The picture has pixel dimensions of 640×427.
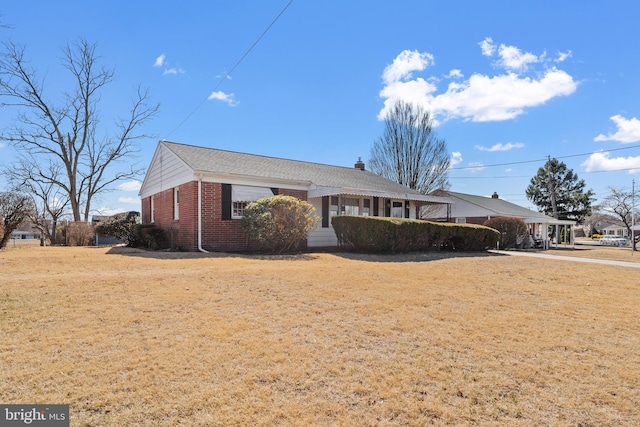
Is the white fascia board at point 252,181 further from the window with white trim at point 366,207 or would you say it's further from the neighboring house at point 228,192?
the window with white trim at point 366,207

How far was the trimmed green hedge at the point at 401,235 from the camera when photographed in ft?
39.0

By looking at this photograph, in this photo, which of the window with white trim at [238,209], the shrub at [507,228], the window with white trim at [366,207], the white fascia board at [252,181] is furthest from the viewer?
the shrub at [507,228]

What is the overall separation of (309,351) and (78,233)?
18226 mm

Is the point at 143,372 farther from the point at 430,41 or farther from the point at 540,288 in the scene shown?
the point at 430,41

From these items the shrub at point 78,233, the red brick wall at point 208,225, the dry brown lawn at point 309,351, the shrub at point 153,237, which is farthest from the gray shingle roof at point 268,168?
the dry brown lawn at point 309,351

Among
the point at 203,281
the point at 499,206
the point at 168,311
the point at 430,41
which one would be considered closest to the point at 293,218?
the point at 203,281

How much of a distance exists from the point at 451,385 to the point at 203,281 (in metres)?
4.70

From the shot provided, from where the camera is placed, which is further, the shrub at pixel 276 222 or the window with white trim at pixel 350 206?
the window with white trim at pixel 350 206

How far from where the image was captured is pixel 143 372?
10.00ft

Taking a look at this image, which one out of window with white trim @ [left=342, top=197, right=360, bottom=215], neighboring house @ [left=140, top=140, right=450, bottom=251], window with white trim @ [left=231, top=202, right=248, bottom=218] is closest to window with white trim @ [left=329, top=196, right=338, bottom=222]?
neighboring house @ [left=140, top=140, right=450, bottom=251]
